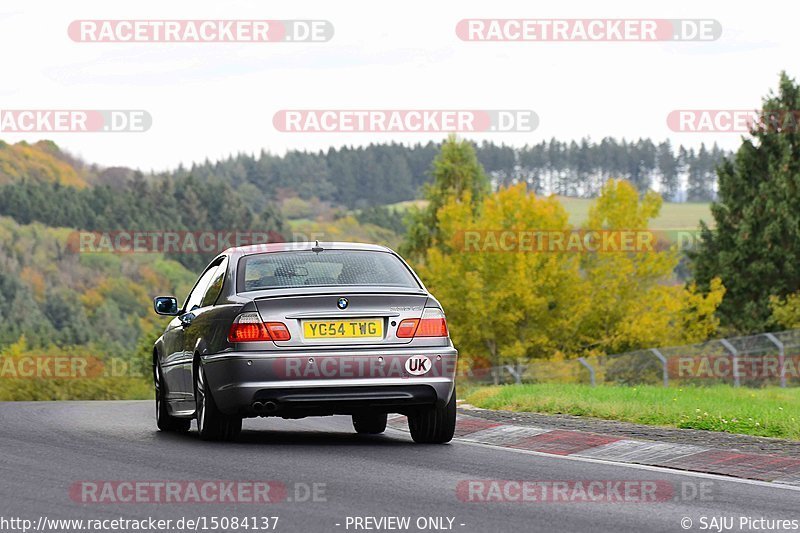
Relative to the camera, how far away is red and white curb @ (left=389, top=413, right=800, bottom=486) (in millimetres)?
9586

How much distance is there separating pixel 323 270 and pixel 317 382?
1.32m

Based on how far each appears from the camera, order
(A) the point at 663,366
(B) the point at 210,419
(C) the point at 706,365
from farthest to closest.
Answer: (C) the point at 706,365, (A) the point at 663,366, (B) the point at 210,419

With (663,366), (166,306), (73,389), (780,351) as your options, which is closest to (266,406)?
(166,306)

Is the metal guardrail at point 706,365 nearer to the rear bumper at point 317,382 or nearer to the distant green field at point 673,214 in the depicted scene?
the rear bumper at point 317,382

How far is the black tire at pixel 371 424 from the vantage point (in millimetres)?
13438

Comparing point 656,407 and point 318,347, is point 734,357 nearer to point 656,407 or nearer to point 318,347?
point 656,407

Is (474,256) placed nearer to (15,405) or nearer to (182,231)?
(15,405)

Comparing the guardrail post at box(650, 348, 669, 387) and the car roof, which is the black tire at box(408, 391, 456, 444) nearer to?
the car roof

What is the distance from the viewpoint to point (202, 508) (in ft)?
25.5

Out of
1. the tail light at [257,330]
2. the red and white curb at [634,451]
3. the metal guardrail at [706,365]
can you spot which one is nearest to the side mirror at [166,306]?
the tail light at [257,330]

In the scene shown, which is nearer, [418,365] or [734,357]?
[418,365]

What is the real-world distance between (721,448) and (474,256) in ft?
138

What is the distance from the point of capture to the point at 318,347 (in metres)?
11.0

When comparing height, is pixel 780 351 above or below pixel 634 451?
below
